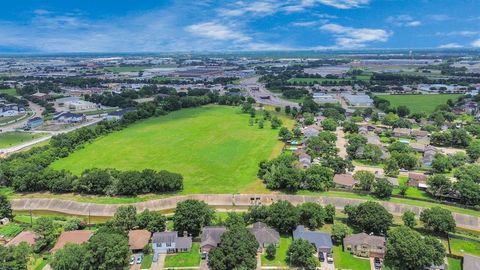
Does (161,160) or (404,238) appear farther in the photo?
(161,160)

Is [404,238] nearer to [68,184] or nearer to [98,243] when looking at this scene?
[98,243]

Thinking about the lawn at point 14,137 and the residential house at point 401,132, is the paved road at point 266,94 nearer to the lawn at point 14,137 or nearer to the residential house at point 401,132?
the residential house at point 401,132

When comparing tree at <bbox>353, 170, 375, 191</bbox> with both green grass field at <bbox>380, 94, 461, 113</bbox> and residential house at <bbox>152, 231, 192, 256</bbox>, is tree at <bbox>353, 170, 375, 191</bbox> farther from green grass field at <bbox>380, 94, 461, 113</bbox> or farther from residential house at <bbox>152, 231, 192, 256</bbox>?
green grass field at <bbox>380, 94, 461, 113</bbox>

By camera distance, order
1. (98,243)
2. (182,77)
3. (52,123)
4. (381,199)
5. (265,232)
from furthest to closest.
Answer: (182,77) < (52,123) < (381,199) < (265,232) < (98,243)

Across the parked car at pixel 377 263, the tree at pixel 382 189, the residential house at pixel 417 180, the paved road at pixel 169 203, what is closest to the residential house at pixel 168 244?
the paved road at pixel 169 203

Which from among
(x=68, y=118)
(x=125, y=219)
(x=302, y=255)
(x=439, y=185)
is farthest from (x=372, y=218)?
(x=68, y=118)

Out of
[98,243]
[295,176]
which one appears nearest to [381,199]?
[295,176]
